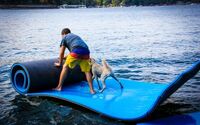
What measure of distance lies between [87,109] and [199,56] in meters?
11.6

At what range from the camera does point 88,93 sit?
11250 mm

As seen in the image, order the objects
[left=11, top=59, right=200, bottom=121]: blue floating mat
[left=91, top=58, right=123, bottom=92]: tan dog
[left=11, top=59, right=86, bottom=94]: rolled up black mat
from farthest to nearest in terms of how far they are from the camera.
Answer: [left=11, top=59, right=86, bottom=94]: rolled up black mat → [left=91, top=58, right=123, bottom=92]: tan dog → [left=11, top=59, right=200, bottom=121]: blue floating mat

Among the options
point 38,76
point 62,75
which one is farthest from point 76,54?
point 38,76

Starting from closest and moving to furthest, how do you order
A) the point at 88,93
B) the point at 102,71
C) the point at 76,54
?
1. the point at 76,54
2. the point at 102,71
3. the point at 88,93

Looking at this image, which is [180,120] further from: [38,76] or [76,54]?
[38,76]

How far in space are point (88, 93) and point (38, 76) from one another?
66.4 inches

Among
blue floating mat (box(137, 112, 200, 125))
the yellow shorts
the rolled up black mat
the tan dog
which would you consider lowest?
blue floating mat (box(137, 112, 200, 125))

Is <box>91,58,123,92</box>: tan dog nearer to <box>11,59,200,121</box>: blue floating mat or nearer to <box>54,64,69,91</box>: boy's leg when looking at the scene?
<box>11,59,200,121</box>: blue floating mat

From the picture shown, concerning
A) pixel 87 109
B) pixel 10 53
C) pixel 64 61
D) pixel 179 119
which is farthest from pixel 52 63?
pixel 10 53

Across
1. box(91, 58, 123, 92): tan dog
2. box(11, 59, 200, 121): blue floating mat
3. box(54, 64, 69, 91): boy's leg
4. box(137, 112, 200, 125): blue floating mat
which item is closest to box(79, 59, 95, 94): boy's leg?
box(91, 58, 123, 92): tan dog

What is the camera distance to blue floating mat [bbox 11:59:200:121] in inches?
377

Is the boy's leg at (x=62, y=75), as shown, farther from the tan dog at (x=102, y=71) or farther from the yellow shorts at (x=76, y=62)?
the tan dog at (x=102, y=71)

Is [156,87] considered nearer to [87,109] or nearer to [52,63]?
[87,109]

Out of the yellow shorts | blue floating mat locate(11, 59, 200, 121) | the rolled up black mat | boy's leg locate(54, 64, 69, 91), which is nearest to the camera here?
blue floating mat locate(11, 59, 200, 121)
